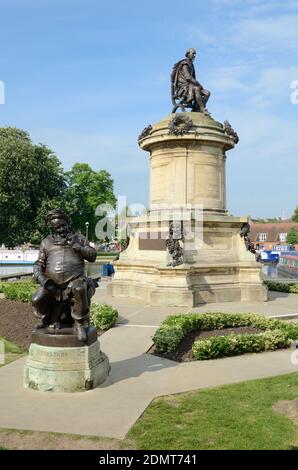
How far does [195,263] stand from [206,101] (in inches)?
259

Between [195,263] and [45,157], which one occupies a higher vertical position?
[45,157]

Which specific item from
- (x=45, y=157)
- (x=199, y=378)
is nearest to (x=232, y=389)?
(x=199, y=378)

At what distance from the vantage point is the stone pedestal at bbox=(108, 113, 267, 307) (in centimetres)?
1574

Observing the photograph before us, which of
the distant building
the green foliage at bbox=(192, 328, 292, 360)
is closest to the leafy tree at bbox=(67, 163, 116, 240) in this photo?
the green foliage at bbox=(192, 328, 292, 360)

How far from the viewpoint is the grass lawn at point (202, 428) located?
5051mm

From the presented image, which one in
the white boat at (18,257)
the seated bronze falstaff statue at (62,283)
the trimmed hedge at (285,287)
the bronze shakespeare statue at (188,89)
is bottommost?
the trimmed hedge at (285,287)

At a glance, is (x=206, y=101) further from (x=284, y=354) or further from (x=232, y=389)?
(x=232, y=389)

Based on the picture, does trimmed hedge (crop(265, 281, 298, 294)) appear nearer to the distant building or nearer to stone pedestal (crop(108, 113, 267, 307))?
stone pedestal (crop(108, 113, 267, 307))

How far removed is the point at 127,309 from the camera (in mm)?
14047

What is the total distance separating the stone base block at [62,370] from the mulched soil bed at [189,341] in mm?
2411

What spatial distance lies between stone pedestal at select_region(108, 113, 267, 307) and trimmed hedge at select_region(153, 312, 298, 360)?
4.03 m

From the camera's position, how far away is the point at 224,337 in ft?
30.3

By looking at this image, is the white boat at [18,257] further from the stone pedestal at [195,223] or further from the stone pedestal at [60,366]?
the stone pedestal at [60,366]

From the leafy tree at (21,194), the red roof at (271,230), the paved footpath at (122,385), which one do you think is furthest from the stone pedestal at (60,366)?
the red roof at (271,230)
